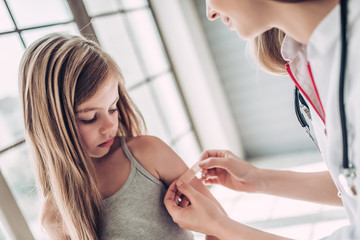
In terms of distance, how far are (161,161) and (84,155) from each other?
0.28 m

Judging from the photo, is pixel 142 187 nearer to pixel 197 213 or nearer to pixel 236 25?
pixel 197 213

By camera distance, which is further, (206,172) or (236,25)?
(206,172)

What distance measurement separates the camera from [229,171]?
51.9 inches

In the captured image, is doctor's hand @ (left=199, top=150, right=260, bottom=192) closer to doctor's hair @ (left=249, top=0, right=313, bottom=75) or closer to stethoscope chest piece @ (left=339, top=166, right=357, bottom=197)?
doctor's hair @ (left=249, top=0, right=313, bottom=75)

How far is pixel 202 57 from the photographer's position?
10.8ft

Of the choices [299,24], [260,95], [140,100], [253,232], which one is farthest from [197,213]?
[260,95]

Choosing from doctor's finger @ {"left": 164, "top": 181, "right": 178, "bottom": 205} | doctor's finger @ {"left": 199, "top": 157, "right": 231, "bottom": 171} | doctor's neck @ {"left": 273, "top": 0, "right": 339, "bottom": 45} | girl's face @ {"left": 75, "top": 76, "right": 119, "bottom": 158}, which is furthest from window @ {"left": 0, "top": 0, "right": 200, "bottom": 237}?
doctor's neck @ {"left": 273, "top": 0, "right": 339, "bottom": 45}

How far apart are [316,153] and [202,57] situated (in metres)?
1.44

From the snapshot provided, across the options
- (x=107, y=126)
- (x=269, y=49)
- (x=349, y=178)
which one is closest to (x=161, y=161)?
(x=107, y=126)

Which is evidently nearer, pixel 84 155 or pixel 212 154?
pixel 84 155

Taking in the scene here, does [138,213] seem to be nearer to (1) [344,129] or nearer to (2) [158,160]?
(2) [158,160]

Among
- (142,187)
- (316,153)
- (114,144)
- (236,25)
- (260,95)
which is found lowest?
(316,153)

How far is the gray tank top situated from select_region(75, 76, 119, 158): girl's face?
173 mm

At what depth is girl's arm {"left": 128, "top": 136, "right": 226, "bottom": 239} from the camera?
1.27 meters
